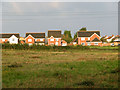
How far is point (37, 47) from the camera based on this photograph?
49.4 metres

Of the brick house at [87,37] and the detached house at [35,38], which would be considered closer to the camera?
the detached house at [35,38]

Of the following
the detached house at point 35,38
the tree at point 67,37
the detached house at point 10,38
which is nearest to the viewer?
the detached house at point 10,38

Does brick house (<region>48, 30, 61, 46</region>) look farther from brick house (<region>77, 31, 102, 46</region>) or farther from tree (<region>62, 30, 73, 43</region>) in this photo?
tree (<region>62, 30, 73, 43</region>)

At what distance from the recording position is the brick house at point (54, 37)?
98125 mm

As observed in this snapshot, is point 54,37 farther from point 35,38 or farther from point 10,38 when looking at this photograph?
point 10,38

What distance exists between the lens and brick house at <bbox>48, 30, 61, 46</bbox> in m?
98.1

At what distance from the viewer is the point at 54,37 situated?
98.3m

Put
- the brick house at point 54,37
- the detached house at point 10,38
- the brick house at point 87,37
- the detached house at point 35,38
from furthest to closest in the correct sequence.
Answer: the brick house at point 87,37, the brick house at point 54,37, the detached house at point 35,38, the detached house at point 10,38

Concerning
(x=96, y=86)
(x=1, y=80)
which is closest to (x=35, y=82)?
(x=1, y=80)

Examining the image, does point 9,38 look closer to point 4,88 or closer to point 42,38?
point 42,38

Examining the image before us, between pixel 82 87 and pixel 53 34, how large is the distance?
A: 91024 mm

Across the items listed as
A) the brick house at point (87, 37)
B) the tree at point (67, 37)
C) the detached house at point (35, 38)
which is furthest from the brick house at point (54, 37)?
the tree at point (67, 37)

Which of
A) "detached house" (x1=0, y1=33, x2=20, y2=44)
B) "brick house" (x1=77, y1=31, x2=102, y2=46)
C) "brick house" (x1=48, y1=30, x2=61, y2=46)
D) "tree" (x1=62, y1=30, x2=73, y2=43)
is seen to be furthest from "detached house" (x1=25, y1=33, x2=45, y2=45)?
"tree" (x1=62, y1=30, x2=73, y2=43)

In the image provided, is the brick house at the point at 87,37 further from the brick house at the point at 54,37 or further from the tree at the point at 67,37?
the tree at the point at 67,37
